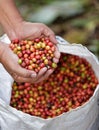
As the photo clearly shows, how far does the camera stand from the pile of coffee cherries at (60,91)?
6.40 feet

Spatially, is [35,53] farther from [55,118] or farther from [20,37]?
[55,118]

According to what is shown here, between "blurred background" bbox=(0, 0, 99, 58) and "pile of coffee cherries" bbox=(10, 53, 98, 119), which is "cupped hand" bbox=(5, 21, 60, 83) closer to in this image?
"pile of coffee cherries" bbox=(10, 53, 98, 119)

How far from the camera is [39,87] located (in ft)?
6.72

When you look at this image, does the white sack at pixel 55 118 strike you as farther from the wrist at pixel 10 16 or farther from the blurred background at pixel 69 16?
the blurred background at pixel 69 16

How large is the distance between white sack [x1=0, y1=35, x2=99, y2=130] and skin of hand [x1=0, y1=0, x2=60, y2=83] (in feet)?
0.27

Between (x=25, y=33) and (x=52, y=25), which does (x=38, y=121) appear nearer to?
(x=25, y=33)

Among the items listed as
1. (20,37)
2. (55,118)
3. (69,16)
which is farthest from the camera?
(69,16)

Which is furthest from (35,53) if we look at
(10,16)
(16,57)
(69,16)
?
(69,16)

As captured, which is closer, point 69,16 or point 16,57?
point 16,57

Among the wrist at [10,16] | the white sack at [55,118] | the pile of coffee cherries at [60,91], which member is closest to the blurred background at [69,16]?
the pile of coffee cherries at [60,91]

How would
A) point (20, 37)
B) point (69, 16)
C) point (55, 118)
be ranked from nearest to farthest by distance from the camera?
point (55, 118) < point (20, 37) < point (69, 16)

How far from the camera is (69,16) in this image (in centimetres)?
288

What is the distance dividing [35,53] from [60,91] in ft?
0.96

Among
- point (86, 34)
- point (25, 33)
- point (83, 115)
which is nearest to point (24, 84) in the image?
point (25, 33)
